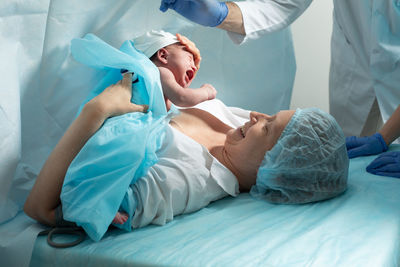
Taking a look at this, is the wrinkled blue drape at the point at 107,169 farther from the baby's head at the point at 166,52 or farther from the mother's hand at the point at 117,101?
the baby's head at the point at 166,52

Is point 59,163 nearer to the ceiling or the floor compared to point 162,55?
nearer to the floor

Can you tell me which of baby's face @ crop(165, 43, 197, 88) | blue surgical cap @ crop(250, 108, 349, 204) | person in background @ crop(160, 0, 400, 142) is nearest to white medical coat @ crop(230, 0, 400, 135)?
person in background @ crop(160, 0, 400, 142)

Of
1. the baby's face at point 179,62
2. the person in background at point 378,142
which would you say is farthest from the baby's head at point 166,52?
the person in background at point 378,142

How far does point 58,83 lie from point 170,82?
0.43 meters

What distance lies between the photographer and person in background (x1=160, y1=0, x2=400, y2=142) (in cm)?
192

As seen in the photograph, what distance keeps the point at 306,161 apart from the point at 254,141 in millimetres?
194

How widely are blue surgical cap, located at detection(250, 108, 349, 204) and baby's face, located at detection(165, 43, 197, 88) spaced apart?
526 millimetres

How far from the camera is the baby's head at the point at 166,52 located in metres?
1.73

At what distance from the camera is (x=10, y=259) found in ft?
4.09

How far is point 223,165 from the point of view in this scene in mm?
1542

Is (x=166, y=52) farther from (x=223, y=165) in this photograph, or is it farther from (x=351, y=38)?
(x=351, y=38)

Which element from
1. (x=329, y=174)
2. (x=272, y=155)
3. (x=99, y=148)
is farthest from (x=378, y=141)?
(x=99, y=148)

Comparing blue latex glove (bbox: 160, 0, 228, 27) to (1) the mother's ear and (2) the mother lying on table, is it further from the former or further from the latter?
(2) the mother lying on table

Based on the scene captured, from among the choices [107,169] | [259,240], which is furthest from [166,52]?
[259,240]
